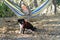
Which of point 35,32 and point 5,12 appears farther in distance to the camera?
point 5,12

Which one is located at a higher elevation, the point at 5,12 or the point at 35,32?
the point at 5,12

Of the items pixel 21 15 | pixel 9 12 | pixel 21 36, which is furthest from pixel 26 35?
pixel 9 12

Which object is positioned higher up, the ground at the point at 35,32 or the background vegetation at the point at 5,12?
the background vegetation at the point at 5,12

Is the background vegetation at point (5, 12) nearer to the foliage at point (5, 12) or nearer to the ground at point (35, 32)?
the foliage at point (5, 12)

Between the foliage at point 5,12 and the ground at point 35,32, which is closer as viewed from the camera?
the ground at point 35,32

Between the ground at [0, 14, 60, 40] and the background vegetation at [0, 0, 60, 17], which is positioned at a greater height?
the background vegetation at [0, 0, 60, 17]

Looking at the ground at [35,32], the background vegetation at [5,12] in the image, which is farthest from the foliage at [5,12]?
the ground at [35,32]

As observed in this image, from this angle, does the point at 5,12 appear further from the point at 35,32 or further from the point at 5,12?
the point at 35,32

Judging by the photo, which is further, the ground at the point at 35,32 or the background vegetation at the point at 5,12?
the background vegetation at the point at 5,12

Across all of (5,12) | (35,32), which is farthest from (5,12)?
(35,32)

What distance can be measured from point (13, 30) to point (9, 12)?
3.65 meters

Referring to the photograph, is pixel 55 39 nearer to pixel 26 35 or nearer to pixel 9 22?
pixel 26 35

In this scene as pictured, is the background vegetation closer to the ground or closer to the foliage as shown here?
the foliage

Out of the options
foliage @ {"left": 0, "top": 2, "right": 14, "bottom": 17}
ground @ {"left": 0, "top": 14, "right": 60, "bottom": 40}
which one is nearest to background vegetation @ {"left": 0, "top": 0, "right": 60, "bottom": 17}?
foliage @ {"left": 0, "top": 2, "right": 14, "bottom": 17}
